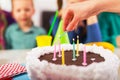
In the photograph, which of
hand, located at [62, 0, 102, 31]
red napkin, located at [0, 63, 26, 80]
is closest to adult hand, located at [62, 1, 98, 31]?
hand, located at [62, 0, 102, 31]

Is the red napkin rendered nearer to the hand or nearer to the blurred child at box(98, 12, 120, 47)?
the hand

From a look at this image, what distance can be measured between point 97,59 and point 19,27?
73.0 inches

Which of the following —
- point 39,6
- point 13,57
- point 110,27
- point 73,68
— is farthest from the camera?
point 39,6

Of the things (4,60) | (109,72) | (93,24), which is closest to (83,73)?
(109,72)

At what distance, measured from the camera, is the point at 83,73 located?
2.95 feet

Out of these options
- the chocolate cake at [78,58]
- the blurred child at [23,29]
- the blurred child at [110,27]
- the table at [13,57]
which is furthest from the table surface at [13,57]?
the blurred child at [23,29]

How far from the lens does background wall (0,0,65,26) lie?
2.89 metres

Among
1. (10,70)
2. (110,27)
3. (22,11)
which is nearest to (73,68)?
(10,70)

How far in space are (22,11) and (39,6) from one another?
23 centimetres

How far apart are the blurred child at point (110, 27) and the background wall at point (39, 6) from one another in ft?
2.02

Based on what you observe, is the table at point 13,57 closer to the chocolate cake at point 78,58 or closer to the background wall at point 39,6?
the chocolate cake at point 78,58

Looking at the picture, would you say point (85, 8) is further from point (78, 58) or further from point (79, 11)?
point (78, 58)

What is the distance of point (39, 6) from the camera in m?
2.91

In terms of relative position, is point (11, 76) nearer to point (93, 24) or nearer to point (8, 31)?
point (93, 24)
